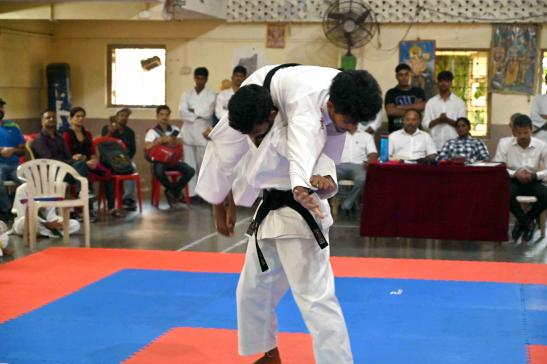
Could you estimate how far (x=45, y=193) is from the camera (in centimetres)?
785

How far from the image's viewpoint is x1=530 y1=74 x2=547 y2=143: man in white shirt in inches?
397

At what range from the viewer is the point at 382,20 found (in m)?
11.2

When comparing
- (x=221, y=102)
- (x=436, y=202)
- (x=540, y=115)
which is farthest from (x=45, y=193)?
(x=540, y=115)

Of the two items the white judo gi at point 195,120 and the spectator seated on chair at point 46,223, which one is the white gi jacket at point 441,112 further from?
the spectator seated on chair at point 46,223

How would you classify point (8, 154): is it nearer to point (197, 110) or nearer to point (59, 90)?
point (197, 110)

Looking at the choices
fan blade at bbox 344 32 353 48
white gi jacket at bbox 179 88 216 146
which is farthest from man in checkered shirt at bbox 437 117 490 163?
white gi jacket at bbox 179 88 216 146

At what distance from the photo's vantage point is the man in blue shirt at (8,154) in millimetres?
8945

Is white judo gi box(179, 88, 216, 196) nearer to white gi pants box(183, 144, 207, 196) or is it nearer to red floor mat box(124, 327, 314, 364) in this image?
white gi pants box(183, 144, 207, 196)

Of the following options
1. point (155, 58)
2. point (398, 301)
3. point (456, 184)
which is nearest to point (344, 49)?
point (155, 58)

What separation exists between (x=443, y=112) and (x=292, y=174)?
736cm

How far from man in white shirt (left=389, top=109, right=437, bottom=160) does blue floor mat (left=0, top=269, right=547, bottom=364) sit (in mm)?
3252

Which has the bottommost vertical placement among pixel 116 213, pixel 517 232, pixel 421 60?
pixel 116 213

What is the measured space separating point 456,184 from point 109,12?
561 cm

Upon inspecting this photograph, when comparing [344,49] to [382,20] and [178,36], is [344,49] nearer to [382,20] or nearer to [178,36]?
[382,20]
